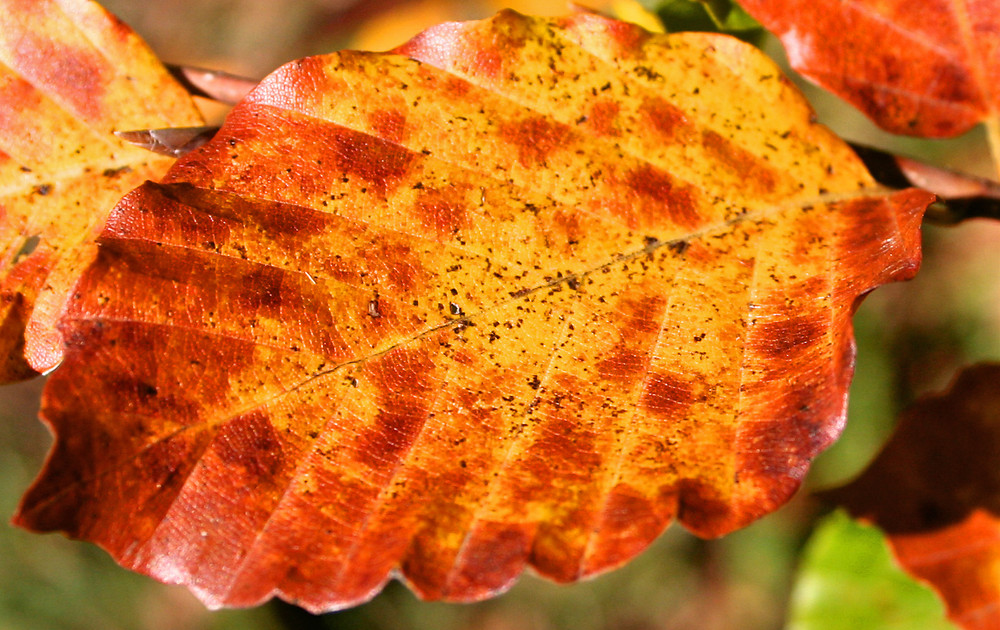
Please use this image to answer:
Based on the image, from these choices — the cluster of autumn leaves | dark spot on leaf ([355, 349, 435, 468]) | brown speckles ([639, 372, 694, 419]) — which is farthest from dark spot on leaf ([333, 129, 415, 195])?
brown speckles ([639, 372, 694, 419])

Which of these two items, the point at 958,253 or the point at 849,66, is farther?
the point at 958,253

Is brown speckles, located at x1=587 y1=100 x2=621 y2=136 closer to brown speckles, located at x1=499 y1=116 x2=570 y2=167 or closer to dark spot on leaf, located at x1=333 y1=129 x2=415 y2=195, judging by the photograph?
brown speckles, located at x1=499 y1=116 x2=570 y2=167

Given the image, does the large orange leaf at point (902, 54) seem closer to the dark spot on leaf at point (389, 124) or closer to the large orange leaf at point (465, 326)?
the large orange leaf at point (465, 326)

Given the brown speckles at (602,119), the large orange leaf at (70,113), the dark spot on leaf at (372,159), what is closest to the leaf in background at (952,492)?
the brown speckles at (602,119)

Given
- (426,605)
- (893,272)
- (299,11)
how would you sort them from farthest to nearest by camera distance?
1. (299,11)
2. (426,605)
3. (893,272)

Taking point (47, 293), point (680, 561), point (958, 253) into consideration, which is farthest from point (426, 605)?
point (47, 293)

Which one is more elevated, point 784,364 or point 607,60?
point 607,60

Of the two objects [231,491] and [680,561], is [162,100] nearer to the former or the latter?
[231,491]
